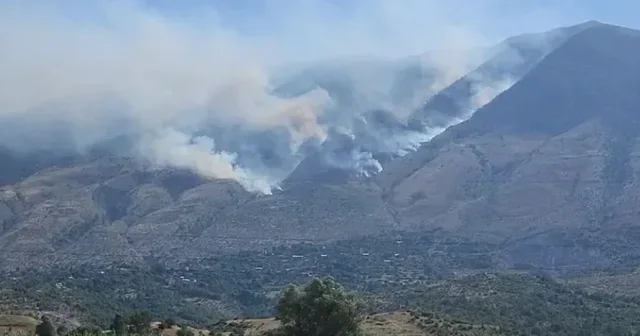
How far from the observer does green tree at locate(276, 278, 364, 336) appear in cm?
7194

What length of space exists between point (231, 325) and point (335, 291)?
41.7 m

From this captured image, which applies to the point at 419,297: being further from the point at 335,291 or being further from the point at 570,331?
the point at 335,291

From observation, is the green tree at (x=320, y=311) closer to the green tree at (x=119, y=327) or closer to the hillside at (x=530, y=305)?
the green tree at (x=119, y=327)

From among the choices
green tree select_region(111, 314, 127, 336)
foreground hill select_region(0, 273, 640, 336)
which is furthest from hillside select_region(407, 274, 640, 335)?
green tree select_region(111, 314, 127, 336)

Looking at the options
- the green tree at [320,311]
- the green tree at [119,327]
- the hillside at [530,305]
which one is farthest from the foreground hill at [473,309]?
the green tree at [320,311]

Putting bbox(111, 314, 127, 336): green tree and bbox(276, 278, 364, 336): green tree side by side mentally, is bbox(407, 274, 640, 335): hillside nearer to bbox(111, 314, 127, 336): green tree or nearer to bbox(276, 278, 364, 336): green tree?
bbox(276, 278, 364, 336): green tree

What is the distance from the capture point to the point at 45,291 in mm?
154250

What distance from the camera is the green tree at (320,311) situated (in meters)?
71.9

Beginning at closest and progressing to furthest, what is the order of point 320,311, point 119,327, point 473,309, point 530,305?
point 320,311 → point 119,327 → point 473,309 → point 530,305

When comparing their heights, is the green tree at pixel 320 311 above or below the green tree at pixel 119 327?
below

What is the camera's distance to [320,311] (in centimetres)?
7231

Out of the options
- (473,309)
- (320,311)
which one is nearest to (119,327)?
(320,311)

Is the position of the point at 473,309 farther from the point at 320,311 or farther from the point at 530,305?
the point at 320,311

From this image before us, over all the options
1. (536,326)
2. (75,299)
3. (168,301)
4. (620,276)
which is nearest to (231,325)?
(536,326)
